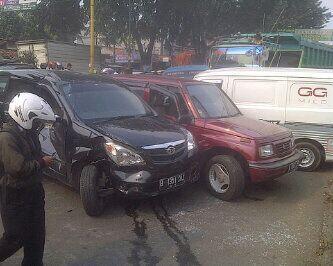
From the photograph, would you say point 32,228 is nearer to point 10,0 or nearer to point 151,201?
point 151,201

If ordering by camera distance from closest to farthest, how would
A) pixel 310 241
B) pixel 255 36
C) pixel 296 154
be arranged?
pixel 310 241 → pixel 296 154 → pixel 255 36

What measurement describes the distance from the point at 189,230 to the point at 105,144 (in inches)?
59.1

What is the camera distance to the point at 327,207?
19.2ft

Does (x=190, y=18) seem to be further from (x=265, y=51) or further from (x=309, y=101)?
(x=309, y=101)

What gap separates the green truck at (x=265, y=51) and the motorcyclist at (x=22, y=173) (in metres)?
10.8

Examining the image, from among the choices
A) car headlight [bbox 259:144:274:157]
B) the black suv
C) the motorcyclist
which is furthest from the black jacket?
car headlight [bbox 259:144:274:157]

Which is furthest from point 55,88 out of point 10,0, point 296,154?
point 10,0

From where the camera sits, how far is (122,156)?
16.1 ft

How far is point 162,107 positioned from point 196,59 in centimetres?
1636

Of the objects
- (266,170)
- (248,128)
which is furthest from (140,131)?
(266,170)

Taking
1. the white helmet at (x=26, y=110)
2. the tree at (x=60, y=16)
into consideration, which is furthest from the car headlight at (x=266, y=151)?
the tree at (x=60, y=16)

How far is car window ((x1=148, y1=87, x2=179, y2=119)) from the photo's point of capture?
22.1ft

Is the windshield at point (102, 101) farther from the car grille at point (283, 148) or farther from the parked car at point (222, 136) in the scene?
the car grille at point (283, 148)

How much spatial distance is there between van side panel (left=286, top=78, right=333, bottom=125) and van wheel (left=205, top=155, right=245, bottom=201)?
256 centimetres
